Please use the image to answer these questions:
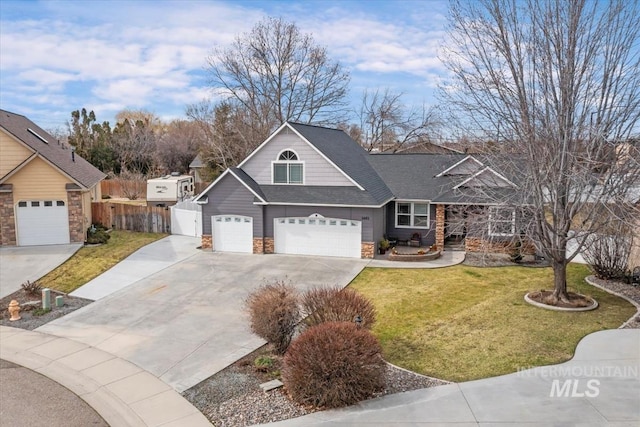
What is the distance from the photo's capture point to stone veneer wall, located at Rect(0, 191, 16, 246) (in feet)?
73.1

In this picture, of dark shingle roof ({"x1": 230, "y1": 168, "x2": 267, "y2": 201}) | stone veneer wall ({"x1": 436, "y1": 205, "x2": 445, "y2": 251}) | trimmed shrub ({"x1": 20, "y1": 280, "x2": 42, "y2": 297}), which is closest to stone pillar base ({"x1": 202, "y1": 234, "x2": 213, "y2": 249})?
dark shingle roof ({"x1": 230, "y1": 168, "x2": 267, "y2": 201})

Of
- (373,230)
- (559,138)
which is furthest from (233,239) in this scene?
(559,138)

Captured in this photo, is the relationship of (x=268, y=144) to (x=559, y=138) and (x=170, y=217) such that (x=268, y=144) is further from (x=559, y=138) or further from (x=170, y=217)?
(x=559, y=138)

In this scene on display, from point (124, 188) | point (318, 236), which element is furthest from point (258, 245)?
point (124, 188)

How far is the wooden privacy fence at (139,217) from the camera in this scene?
2622 cm

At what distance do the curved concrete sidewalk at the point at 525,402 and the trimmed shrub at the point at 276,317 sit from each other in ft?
8.44

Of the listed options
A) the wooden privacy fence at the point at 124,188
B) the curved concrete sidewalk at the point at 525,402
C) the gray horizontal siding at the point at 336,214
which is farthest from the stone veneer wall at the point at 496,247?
the wooden privacy fence at the point at 124,188

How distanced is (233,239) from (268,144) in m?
4.75

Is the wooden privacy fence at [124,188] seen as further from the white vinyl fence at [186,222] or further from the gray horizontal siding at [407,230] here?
the gray horizontal siding at [407,230]

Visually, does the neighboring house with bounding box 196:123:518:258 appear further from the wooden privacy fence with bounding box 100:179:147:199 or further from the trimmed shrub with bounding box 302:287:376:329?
the wooden privacy fence with bounding box 100:179:147:199

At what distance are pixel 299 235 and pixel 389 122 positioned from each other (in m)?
27.6

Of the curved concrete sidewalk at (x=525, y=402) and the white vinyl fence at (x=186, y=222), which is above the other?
the white vinyl fence at (x=186, y=222)

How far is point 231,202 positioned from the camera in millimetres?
22234

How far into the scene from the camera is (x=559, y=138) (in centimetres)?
1254
